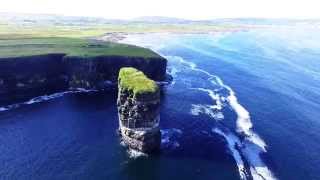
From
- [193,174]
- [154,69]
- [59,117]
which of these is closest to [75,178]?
[193,174]

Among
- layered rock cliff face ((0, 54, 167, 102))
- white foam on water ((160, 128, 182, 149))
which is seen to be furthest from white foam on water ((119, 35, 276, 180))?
layered rock cliff face ((0, 54, 167, 102))

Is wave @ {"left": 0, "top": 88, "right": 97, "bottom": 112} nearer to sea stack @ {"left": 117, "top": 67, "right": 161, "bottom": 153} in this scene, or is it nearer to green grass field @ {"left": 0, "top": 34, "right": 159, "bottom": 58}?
green grass field @ {"left": 0, "top": 34, "right": 159, "bottom": 58}

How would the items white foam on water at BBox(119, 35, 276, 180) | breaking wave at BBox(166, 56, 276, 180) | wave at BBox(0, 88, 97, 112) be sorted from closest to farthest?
white foam on water at BBox(119, 35, 276, 180)
breaking wave at BBox(166, 56, 276, 180)
wave at BBox(0, 88, 97, 112)

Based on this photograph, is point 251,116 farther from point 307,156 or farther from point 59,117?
point 59,117

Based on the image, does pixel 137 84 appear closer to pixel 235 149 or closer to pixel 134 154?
pixel 134 154

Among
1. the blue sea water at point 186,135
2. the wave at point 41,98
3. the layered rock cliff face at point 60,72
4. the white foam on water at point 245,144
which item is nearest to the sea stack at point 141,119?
the blue sea water at point 186,135

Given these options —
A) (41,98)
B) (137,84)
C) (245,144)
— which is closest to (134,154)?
(137,84)
